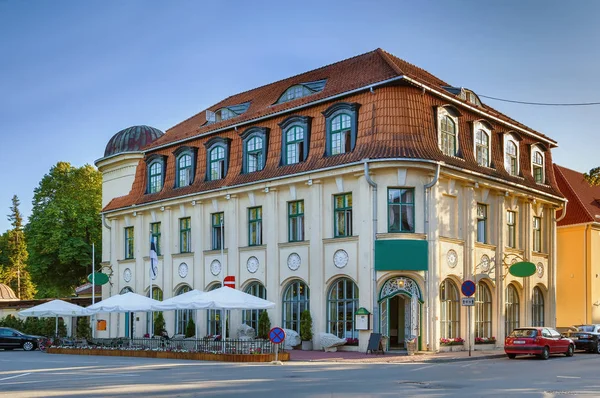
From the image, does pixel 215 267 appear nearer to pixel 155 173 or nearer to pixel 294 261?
pixel 294 261

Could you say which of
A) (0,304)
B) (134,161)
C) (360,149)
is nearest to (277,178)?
(360,149)

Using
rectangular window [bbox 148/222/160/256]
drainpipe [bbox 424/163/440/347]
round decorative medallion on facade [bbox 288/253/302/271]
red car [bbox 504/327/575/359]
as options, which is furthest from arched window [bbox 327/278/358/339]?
rectangular window [bbox 148/222/160/256]

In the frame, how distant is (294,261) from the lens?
34.2m

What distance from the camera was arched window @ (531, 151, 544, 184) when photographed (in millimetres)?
39750

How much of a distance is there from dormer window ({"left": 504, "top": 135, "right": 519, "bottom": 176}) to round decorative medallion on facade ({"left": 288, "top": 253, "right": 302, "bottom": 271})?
35.2 feet

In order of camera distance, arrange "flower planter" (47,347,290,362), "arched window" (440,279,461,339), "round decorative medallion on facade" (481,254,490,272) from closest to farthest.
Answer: "flower planter" (47,347,290,362) < "arched window" (440,279,461,339) < "round decorative medallion on facade" (481,254,490,272)

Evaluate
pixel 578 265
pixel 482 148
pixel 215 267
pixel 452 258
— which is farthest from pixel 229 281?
pixel 578 265

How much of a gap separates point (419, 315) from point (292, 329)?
19.3 ft

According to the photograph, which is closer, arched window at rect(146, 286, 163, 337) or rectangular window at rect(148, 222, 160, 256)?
arched window at rect(146, 286, 163, 337)

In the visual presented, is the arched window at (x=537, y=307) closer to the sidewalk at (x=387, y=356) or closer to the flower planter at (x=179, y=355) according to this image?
the sidewalk at (x=387, y=356)

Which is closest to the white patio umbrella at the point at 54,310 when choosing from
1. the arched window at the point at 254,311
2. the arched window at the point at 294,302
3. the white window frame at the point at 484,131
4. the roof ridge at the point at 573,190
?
the arched window at the point at 254,311

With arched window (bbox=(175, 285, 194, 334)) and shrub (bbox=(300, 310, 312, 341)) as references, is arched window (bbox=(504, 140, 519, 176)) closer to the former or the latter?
shrub (bbox=(300, 310, 312, 341))

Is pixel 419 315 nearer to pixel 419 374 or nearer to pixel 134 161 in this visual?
pixel 419 374

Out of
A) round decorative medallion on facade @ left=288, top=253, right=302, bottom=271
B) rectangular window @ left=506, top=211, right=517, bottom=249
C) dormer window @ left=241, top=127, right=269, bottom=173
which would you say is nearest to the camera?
round decorative medallion on facade @ left=288, top=253, right=302, bottom=271
